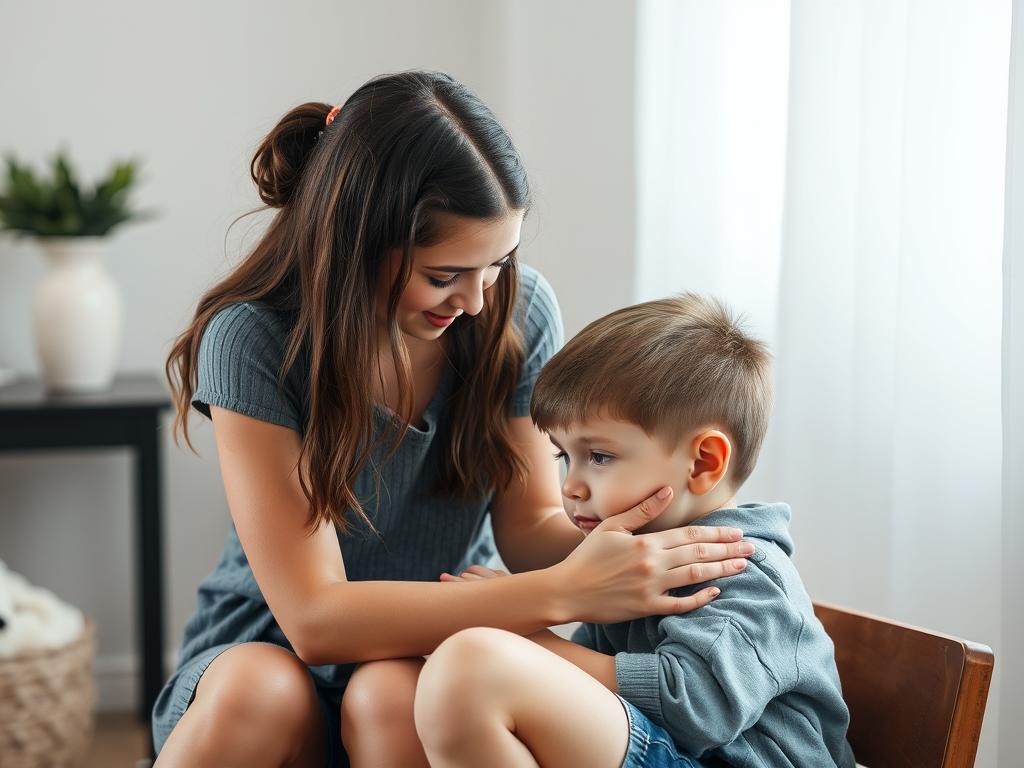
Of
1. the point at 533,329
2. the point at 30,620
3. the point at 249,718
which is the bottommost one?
the point at 30,620

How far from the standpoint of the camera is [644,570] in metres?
1.08

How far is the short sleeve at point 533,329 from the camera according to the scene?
141cm

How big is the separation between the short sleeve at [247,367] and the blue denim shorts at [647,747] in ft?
1.60

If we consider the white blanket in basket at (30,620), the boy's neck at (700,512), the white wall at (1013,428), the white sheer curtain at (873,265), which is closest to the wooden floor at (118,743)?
the white blanket in basket at (30,620)

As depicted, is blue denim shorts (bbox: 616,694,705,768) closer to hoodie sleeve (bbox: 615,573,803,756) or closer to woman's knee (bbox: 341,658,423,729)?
hoodie sleeve (bbox: 615,573,803,756)

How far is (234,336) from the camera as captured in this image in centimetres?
123

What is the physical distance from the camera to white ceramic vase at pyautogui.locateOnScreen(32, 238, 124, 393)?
7.80 ft

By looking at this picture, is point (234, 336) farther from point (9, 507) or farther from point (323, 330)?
point (9, 507)

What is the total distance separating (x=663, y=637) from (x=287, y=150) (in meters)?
0.68

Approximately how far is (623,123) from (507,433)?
3.34ft

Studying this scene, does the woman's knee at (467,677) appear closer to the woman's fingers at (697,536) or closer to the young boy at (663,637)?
the young boy at (663,637)

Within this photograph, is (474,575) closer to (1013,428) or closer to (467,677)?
(467,677)

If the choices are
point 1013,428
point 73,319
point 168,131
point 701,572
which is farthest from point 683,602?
point 168,131


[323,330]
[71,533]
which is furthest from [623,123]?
[71,533]
